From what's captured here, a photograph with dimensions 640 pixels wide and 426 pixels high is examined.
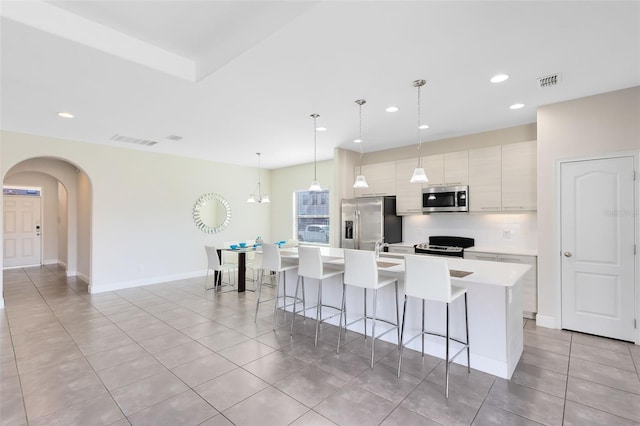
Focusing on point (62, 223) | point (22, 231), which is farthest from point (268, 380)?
point (22, 231)

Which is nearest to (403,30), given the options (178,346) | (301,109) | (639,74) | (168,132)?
(301,109)

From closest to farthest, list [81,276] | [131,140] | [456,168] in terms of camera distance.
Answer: [456,168]
[131,140]
[81,276]

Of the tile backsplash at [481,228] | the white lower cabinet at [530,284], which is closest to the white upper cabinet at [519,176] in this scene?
the tile backsplash at [481,228]

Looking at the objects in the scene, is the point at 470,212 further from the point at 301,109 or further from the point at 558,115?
the point at 301,109

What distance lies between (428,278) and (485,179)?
291 cm

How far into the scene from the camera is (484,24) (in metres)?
2.14

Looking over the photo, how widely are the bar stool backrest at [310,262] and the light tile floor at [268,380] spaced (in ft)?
2.48

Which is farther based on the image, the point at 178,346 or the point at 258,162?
the point at 258,162

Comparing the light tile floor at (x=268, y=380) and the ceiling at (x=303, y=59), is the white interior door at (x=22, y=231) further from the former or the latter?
the light tile floor at (x=268, y=380)

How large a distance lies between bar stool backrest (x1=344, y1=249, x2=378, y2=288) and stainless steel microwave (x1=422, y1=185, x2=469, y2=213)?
102 inches

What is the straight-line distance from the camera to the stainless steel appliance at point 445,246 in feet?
15.0

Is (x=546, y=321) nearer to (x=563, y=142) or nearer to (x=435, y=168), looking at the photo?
(x=563, y=142)

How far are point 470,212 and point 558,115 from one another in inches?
68.6

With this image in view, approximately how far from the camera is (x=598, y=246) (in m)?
3.43
